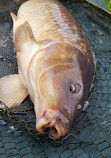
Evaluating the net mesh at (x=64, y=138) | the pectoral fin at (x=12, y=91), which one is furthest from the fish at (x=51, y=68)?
the net mesh at (x=64, y=138)

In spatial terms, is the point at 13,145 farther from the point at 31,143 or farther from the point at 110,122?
Answer: the point at 110,122

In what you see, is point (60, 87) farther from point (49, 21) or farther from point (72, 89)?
point (49, 21)

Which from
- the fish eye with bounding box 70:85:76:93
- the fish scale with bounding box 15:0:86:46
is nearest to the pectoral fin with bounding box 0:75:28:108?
the fish scale with bounding box 15:0:86:46

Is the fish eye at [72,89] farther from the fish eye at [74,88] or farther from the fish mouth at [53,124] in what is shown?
the fish mouth at [53,124]

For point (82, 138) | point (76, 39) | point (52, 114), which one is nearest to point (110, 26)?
point (76, 39)

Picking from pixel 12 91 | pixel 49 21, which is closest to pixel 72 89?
pixel 12 91

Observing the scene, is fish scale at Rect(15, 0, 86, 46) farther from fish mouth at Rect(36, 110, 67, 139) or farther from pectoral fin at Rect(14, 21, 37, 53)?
fish mouth at Rect(36, 110, 67, 139)
